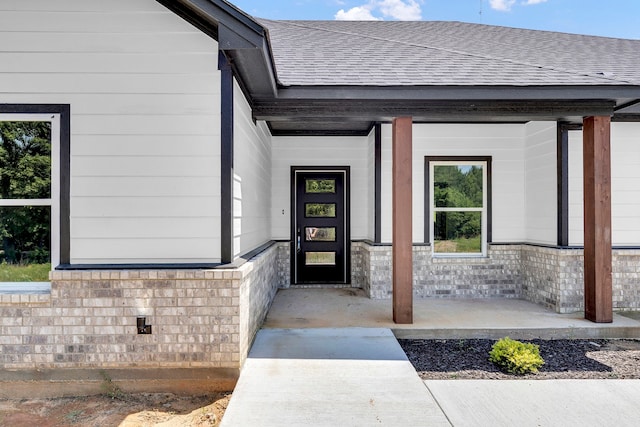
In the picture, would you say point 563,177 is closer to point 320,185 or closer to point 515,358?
point 515,358

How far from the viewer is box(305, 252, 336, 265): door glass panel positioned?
23.0 feet

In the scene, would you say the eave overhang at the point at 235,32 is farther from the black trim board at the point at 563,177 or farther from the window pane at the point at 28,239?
the black trim board at the point at 563,177

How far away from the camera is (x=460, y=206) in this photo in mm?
6289

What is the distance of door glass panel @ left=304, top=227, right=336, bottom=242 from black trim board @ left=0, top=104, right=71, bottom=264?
13.9 ft

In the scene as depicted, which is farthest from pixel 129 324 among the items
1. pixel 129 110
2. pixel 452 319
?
pixel 452 319

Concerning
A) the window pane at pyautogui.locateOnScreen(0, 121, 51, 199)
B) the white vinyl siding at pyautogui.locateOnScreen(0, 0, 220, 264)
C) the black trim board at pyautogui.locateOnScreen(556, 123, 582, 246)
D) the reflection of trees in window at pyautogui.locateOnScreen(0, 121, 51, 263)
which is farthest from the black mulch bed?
the window pane at pyautogui.locateOnScreen(0, 121, 51, 199)

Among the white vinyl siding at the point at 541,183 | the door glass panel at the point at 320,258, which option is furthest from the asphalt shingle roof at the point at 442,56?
the door glass panel at the point at 320,258

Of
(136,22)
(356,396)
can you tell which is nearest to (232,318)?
(356,396)

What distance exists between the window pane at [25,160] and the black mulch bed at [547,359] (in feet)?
12.7

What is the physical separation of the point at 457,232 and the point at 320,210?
8.04 ft

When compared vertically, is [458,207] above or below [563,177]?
below

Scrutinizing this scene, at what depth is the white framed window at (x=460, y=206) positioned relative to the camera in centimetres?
622

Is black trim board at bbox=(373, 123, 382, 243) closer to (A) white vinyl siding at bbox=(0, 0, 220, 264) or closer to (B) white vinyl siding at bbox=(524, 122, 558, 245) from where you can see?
(B) white vinyl siding at bbox=(524, 122, 558, 245)

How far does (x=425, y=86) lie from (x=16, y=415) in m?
4.77
